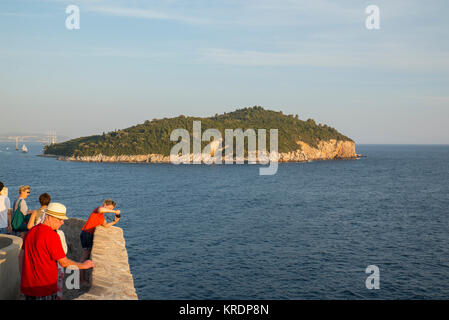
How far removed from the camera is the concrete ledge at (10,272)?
276 inches

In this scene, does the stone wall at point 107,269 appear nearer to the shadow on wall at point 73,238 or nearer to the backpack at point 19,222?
the shadow on wall at point 73,238

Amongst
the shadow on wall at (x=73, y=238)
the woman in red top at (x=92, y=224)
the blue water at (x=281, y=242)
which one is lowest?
the blue water at (x=281, y=242)

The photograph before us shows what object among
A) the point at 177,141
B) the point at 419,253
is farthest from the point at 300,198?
the point at 177,141

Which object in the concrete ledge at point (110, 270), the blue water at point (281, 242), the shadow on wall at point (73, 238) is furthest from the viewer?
the blue water at point (281, 242)

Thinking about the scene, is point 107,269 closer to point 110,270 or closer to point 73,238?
point 110,270

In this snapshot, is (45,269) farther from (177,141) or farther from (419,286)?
(177,141)

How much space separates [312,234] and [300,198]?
28.6 meters

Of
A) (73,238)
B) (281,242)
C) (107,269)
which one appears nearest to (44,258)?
(107,269)

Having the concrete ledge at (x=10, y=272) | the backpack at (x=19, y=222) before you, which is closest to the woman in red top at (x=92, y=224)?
the backpack at (x=19, y=222)

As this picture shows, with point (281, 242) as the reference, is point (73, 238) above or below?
above

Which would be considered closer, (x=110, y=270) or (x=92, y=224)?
(x=110, y=270)

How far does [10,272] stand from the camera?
720cm

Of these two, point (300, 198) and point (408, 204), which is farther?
point (300, 198)

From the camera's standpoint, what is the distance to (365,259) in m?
30.7
